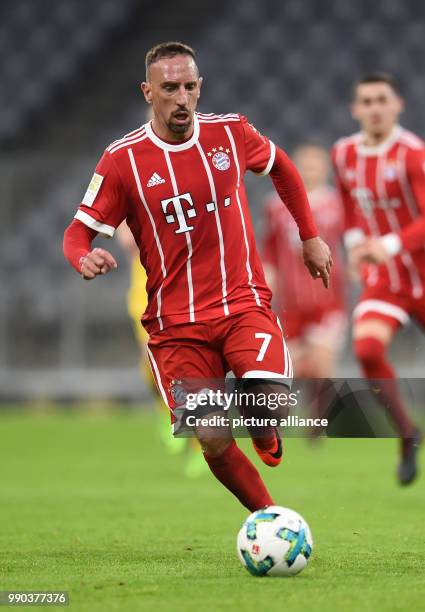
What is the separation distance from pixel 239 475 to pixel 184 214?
99 cm

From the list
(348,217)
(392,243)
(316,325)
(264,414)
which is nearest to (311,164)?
(316,325)

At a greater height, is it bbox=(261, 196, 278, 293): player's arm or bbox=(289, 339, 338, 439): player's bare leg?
bbox=(261, 196, 278, 293): player's arm

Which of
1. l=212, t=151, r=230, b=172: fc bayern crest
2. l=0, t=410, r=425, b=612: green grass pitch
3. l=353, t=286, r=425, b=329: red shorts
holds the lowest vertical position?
l=0, t=410, r=425, b=612: green grass pitch

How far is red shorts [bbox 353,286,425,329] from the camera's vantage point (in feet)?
21.7

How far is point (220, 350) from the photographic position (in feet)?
15.0

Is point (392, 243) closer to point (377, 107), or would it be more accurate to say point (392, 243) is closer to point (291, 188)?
point (377, 107)

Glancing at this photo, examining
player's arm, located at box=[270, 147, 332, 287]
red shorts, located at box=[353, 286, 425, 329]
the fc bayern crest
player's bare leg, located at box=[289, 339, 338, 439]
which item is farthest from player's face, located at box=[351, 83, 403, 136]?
player's bare leg, located at box=[289, 339, 338, 439]

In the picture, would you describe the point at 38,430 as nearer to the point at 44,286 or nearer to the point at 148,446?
the point at 148,446

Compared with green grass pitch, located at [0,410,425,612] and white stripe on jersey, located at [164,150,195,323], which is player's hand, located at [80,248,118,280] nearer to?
white stripe on jersey, located at [164,150,195,323]

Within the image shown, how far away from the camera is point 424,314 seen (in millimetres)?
6633

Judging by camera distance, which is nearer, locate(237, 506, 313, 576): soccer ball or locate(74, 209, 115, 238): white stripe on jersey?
locate(237, 506, 313, 576): soccer ball

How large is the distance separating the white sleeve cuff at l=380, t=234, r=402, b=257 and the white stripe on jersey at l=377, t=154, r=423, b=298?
39 centimetres

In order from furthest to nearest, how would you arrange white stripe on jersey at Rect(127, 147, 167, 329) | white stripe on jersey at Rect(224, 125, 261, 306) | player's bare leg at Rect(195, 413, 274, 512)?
white stripe on jersey at Rect(224, 125, 261, 306)
white stripe on jersey at Rect(127, 147, 167, 329)
player's bare leg at Rect(195, 413, 274, 512)

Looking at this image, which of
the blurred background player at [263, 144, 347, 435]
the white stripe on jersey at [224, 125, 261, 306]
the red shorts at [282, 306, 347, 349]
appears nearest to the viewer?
the white stripe on jersey at [224, 125, 261, 306]
